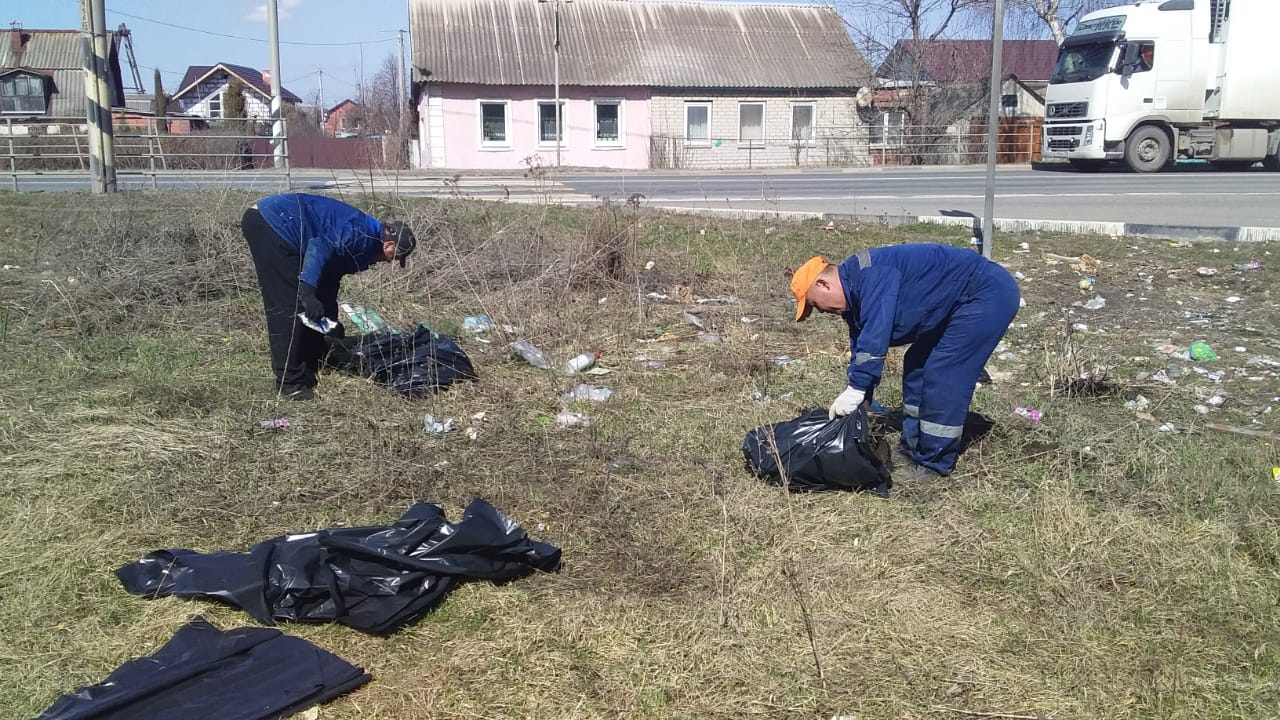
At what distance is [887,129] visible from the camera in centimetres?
2997

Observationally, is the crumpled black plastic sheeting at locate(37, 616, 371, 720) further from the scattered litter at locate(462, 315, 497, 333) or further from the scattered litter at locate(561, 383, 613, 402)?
→ the scattered litter at locate(462, 315, 497, 333)

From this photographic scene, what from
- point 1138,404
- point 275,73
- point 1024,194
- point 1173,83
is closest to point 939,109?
point 1173,83

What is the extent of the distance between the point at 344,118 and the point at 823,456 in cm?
6491

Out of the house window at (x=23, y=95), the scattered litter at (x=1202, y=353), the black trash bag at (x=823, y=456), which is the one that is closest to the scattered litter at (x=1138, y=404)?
the scattered litter at (x=1202, y=353)

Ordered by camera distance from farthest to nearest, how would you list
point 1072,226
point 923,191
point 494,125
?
point 494,125 → point 923,191 → point 1072,226

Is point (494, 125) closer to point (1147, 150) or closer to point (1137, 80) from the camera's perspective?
point (1137, 80)

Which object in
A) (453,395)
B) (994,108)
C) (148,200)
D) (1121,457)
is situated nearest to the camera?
(1121,457)

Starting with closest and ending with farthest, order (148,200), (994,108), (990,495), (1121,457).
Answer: (990,495)
(1121,457)
(994,108)
(148,200)

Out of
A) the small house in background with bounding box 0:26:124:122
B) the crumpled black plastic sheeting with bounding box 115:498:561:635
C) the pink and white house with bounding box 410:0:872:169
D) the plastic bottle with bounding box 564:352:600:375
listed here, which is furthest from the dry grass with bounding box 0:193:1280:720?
the small house in background with bounding box 0:26:124:122

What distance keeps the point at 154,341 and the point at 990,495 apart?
18.1 ft

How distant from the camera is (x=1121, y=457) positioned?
4445 millimetres

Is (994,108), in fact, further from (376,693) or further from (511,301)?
(376,693)

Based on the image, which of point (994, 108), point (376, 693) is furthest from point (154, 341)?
point (994, 108)

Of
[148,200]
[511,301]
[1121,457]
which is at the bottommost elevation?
[1121,457]
